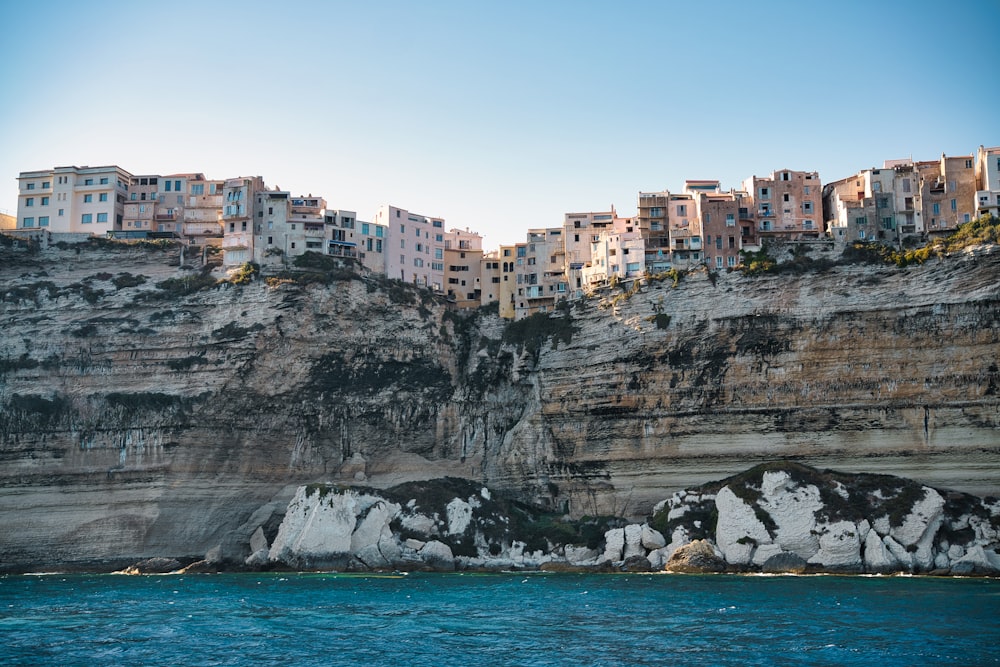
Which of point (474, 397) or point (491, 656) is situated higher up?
point (474, 397)

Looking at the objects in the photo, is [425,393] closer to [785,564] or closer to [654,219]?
[654,219]

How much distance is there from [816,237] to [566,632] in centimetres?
4273

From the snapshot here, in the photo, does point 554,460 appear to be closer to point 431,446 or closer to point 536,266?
point 431,446

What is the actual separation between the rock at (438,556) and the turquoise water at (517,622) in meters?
6.99

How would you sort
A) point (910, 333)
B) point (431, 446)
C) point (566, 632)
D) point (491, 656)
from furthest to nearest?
point (431, 446) → point (910, 333) → point (566, 632) → point (491, 656)

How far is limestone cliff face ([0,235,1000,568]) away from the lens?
198 feet

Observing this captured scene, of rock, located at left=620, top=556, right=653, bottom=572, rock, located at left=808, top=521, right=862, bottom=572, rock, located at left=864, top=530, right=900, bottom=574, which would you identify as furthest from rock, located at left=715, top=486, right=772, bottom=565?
rock, located at left=864, top=530, right=900, bottom=574

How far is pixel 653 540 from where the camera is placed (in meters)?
59.8

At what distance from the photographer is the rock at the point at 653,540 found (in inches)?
2355

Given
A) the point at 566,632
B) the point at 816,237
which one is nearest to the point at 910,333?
the point at 816,237

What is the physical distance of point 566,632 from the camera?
1494 inches

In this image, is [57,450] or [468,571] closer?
[468,571]

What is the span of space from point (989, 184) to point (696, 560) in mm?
32338

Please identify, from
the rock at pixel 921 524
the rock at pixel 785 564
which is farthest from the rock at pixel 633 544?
the rock at pixel 921 524
